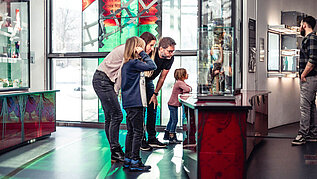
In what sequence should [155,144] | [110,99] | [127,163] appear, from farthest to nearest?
1. [155,144]
2. [110,99]
3. [127,163]

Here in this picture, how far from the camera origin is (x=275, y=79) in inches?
324

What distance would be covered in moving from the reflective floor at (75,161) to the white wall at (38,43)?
2252 millimetres

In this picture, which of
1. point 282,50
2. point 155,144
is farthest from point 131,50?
point 282,50

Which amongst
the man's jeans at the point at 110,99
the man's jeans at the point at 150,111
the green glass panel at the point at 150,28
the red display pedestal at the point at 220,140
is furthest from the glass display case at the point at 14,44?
the red display pedestal at the point at 220,140

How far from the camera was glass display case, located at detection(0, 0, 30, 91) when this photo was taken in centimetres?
636

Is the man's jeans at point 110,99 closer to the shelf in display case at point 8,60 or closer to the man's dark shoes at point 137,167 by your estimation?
the man's dark shoes at point 137,167

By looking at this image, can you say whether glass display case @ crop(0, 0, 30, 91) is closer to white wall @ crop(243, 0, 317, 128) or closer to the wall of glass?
the wall of glass

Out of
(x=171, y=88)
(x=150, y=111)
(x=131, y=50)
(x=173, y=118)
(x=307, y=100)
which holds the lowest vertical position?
(x=173, y=118)

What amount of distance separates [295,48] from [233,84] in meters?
5.08

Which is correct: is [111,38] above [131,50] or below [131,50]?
above

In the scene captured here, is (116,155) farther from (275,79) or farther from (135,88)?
(275,79)

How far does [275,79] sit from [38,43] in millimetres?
4878

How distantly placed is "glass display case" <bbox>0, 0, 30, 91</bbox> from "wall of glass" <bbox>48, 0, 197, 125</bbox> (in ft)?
5.00

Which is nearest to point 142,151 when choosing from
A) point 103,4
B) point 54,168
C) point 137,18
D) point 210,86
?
point 54,168
